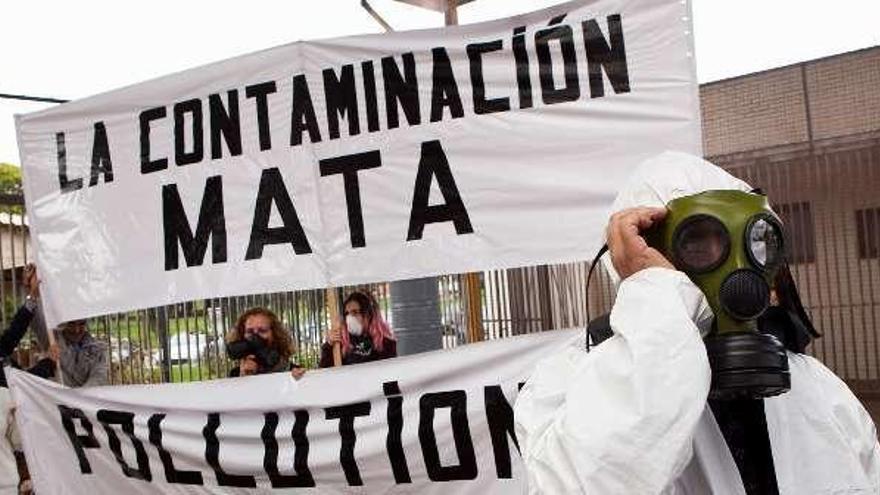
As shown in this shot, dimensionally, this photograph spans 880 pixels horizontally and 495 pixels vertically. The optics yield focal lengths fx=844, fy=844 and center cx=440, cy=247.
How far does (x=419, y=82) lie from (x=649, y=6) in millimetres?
856

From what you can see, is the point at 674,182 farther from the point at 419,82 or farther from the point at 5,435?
the point at 5,435

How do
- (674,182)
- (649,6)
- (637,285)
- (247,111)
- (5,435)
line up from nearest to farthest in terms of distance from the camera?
1. (637,285)
2. (674,182)
3. (649,6)
4. (247,111)
5. (5,435)

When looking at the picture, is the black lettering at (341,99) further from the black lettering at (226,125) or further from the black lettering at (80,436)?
the black lettering at (80,436)

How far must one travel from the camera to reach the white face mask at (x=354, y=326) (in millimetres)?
5191

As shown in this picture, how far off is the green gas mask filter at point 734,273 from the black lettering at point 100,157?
10.5ft

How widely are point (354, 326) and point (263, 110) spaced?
209 cm

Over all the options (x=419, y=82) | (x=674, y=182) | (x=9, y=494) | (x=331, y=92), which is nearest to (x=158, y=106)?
(x=331, y=92)

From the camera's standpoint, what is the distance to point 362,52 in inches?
127

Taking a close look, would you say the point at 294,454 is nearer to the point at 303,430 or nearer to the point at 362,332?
the point at 303,430

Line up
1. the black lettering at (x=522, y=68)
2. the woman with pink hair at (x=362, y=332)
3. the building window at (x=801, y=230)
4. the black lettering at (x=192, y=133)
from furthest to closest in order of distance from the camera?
1. the building window at (x=801, y=230)
2. the woman with pink hair at (x=362, y=332)
3. the black lettering at (x=192, y=133)
4. the black lettering at (x=522, y=68)

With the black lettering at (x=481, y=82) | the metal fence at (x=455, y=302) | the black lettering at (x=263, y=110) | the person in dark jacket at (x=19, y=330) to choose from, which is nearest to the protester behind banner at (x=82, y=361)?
the person in dark jacket at (x=19, y=330)

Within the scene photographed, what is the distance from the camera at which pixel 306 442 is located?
10.9 feet

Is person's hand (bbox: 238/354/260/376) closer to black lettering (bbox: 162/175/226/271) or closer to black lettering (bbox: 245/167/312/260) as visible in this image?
black lettering (bbox: 162/175/226/271)

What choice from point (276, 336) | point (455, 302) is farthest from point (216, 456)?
point (455, 302)
